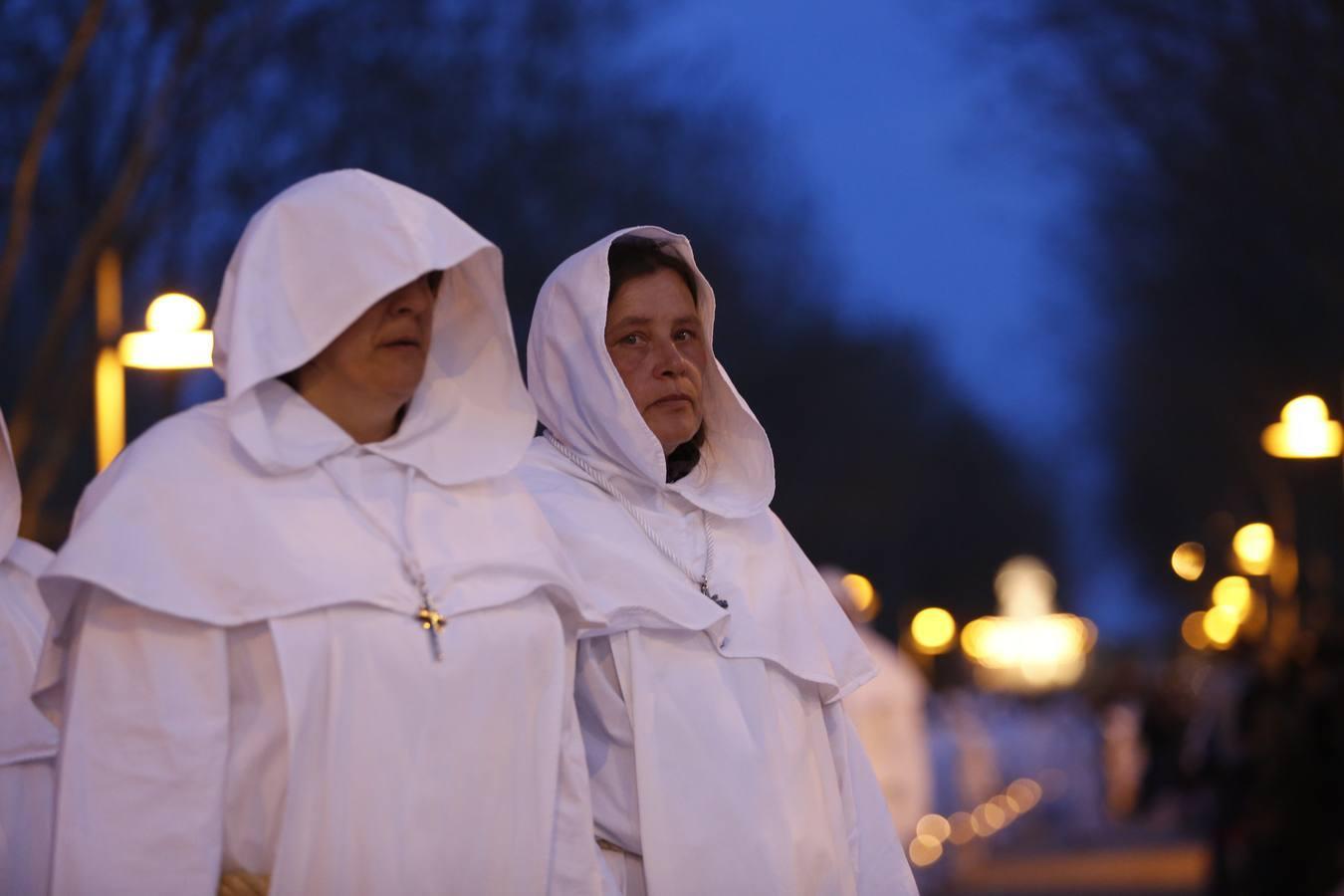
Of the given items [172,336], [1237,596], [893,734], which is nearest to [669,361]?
[172,336]

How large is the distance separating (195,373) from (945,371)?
50541 mm

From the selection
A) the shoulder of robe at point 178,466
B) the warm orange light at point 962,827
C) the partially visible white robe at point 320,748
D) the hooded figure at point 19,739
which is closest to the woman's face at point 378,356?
the partially visible white robe at point 320,748

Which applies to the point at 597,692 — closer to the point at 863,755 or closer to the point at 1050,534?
the point at 863,755

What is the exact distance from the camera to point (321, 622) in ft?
15.8

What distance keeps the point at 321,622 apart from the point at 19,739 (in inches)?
57.8

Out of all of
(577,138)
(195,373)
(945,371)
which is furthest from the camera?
(945,371)

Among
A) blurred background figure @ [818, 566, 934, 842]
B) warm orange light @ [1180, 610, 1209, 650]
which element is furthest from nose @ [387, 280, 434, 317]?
warm orange light @ [1180, 610, 1209, 650]

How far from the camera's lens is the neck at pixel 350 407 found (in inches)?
198

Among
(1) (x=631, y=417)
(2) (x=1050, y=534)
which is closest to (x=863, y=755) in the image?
(1) (x=631, y=417)

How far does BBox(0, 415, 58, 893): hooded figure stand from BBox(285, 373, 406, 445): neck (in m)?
1.27

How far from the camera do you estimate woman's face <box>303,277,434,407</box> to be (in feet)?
16.4

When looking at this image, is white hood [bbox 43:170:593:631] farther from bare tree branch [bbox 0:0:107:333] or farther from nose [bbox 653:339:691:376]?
bare tree branch [bbox 0:0:107:333]

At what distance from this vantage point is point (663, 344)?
240 inches

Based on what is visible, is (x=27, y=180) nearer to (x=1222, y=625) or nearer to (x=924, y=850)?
(x=924, y=850)
